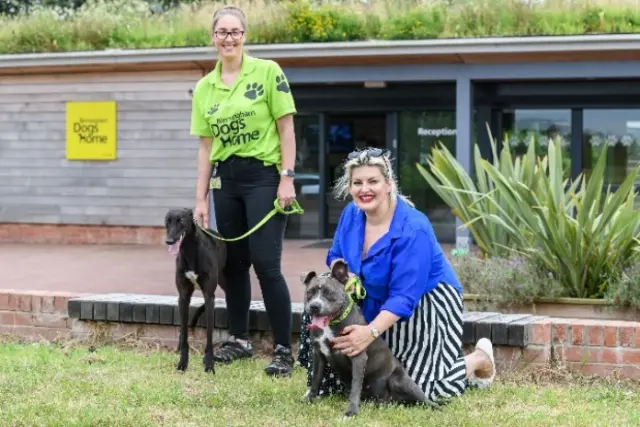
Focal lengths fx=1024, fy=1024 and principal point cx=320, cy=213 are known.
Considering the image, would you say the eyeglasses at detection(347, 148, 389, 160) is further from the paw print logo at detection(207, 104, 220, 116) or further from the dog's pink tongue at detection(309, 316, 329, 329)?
the paw print logo at detection(207, 104, 220, 116)

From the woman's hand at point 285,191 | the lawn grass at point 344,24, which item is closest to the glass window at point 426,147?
the lawn grass at point 344,24

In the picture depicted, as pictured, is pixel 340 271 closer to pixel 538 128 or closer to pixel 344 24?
pixel 344 24

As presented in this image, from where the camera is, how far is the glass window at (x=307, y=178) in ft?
52.9

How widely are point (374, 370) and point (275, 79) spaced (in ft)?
6.20

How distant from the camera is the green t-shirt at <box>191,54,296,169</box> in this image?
228 inches

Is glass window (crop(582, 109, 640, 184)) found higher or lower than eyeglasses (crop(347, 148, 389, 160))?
higher

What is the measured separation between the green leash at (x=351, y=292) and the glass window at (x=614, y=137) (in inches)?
411

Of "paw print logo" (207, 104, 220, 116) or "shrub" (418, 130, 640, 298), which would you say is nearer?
"paw print logo" (207, 104, 220, 116)

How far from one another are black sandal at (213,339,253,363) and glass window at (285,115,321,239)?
9962 mm

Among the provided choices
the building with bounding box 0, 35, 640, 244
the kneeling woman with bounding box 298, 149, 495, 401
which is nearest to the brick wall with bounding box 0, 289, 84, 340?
the kneeling woman with bounding box 298, 149, 495, 401

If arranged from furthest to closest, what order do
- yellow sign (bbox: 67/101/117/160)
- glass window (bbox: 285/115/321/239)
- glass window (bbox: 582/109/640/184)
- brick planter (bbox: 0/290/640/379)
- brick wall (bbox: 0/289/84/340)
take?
glass window (bbox: 285/115/321/239) → yellow sign (bbox: 67/101/117/160) → glass window (bbox: 582/109/640/184) → brick wall (bbox: 0/289/84/340) → brick planter (bbox: 0/290/640/379)

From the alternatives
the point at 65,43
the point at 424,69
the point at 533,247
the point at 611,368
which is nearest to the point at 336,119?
the point at 424,69

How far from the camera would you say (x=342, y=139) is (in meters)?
16.1

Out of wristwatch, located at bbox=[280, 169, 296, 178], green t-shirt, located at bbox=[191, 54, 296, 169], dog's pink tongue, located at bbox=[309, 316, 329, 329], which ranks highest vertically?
green t-shirt, located at bbox=[191, 54, 296, 169]
